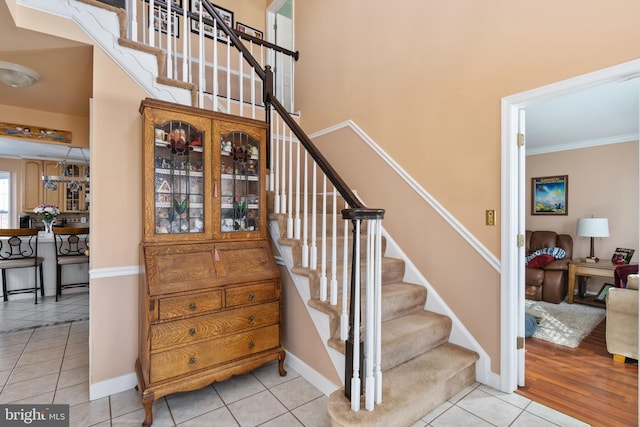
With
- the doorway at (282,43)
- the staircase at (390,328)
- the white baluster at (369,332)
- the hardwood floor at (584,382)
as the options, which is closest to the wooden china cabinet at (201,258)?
the staircase at (390,328)

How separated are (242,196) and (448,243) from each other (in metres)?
1.76

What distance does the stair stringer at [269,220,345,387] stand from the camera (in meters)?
1.99

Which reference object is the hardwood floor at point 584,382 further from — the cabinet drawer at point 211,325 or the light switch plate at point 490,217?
the cabinet drawer at point 211,325

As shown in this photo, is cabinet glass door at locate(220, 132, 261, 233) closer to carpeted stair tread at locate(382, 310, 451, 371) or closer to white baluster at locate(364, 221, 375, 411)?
white baluster at locate(364, 221, 375, 411)

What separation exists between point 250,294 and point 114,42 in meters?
2.13

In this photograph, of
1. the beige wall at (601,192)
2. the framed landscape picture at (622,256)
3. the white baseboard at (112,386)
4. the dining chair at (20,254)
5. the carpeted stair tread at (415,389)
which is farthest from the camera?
the beige wall at (601,192)

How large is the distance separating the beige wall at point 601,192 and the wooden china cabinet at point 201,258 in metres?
5.51

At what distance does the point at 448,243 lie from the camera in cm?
245

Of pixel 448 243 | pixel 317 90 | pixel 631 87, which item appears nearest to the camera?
pixel 448 243

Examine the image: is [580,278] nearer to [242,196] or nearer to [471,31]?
[471,31]

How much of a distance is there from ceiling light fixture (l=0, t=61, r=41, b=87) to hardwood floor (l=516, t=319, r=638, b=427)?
457 cm

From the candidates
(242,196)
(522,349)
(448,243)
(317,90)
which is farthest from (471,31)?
(522,349)

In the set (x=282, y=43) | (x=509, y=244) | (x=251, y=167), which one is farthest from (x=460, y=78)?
(x=282, y=43)

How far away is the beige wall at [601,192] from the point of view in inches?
180
